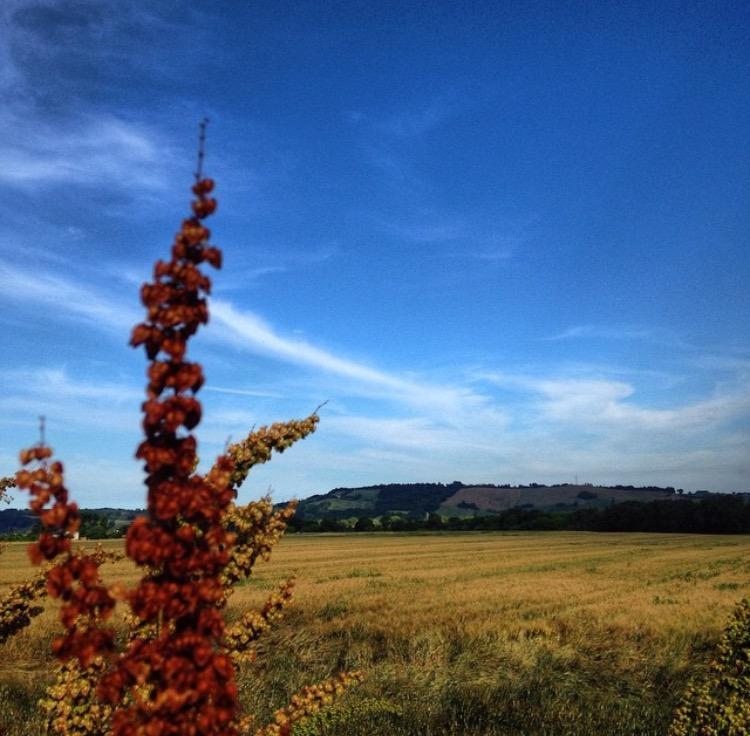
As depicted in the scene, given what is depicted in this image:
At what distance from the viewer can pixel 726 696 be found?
8469mm

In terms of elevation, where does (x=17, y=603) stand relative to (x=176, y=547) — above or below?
below

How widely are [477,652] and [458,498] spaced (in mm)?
159029

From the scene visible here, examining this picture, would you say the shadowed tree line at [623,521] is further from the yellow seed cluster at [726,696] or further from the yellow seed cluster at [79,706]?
the yellow seed cluster at [79,706]

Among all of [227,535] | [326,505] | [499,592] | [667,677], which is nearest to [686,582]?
[499,592]

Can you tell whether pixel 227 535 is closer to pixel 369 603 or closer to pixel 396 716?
pixel 396 716

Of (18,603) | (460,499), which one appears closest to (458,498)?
(460,499)

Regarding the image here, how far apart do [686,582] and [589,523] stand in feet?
242

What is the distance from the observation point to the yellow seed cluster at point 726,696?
318 inches

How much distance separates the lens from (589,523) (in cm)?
10012

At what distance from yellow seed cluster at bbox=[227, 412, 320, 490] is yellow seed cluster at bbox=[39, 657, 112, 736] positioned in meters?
1.63

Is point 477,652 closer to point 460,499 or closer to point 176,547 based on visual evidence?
point 176,547

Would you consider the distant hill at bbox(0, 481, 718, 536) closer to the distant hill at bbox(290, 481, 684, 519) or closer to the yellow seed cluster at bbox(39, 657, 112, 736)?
the distant hill at bbox(290, 481, 684, 519)

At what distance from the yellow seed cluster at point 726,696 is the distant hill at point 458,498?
127479 millimetres

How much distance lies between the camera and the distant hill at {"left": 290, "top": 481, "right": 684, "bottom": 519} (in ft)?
480
